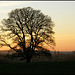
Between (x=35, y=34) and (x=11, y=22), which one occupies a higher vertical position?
(x=11, y=22)

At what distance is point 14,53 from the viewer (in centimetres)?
3509

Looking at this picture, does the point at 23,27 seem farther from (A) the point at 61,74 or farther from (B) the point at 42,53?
(A) the point at 61,74

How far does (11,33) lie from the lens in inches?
1421

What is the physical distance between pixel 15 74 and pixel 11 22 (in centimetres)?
2352

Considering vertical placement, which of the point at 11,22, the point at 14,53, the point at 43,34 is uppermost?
the point at 11,22

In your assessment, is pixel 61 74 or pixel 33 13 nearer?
pixel 61 74

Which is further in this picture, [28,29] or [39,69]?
[28,29]

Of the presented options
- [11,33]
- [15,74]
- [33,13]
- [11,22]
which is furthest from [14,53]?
[15,74]

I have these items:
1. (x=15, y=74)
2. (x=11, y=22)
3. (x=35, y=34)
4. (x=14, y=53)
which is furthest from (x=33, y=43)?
(x=15, y=74)

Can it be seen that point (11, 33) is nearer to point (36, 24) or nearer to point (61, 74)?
point (36, 24)

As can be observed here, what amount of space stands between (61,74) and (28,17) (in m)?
23.1

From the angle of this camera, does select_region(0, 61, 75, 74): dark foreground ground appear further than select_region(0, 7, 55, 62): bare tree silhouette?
No

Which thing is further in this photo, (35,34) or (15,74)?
(35,34)

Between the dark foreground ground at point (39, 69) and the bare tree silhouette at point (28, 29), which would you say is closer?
the dark foreground ground at point (39, 69)
